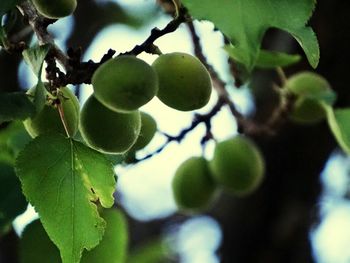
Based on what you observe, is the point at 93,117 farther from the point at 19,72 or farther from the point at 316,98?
the point at 19,72

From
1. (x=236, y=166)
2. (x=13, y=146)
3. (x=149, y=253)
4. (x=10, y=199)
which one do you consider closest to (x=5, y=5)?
(x=10, y=199)

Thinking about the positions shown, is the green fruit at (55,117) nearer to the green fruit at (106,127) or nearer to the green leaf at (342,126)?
the green fruit at (106,127)

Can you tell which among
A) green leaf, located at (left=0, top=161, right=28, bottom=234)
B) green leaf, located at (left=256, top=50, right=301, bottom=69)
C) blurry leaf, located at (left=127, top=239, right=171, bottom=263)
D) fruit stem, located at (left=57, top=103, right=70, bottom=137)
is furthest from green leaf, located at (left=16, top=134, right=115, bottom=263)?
blurry leaf, located at (left=127, top=239, right=171, bottom=263)

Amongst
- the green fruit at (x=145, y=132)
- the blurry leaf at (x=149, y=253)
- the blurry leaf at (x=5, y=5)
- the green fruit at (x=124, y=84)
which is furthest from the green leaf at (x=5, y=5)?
the blurry leaf at (x=149, y=253)

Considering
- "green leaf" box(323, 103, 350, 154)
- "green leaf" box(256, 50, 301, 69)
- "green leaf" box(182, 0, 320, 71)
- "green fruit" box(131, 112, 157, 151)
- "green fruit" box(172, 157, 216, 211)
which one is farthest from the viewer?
"green fruit" box(172, 157, 216, 211)

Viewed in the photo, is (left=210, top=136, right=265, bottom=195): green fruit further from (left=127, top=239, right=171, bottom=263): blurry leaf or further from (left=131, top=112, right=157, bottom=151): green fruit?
(left=127, top=239, right=171, bottom=263): blurry leaf

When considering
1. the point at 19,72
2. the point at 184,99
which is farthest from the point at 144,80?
the point at 19,72
